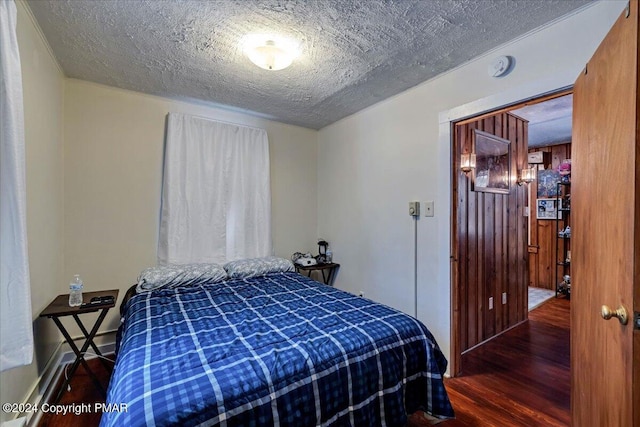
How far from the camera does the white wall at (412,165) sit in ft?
5.79

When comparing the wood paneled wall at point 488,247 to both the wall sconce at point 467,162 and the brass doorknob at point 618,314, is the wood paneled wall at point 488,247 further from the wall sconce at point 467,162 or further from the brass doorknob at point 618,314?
the brass doorknob at point 618,314

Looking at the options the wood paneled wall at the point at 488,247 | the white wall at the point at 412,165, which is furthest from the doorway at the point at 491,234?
the white wall at the point at 412,165

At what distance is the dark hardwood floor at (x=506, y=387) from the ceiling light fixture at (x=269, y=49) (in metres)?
2.52

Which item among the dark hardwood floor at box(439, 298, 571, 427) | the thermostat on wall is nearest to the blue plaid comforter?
the dark hardwood floor at box(439, 298, 571, 427)

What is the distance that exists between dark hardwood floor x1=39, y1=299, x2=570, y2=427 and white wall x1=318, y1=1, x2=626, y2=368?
41 cm

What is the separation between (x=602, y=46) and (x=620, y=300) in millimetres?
1087

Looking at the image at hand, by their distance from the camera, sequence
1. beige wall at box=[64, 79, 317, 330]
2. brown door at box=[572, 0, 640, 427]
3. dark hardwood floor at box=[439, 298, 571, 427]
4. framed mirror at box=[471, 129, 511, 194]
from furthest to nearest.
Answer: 1. framed mirror at box=[471, 129, 511, 194]
2. beige wall at box=[64, 79, 317, 330]
3. dark hardwood floor at box=[439, 298, 571, 427]
4. brown door at box=[572, 0, 640, 427]

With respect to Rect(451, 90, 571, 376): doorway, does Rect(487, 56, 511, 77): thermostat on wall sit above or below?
above

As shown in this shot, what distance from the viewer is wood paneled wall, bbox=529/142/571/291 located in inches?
191

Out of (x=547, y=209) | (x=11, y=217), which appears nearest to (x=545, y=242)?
(x=547, y=209)

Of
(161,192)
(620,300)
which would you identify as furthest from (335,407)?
(161,192)

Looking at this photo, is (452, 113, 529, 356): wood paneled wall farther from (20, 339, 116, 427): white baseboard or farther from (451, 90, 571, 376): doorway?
(20, 339, 116, 427): white baseboard

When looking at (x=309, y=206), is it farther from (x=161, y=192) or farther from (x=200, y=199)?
(x=161, y=192)

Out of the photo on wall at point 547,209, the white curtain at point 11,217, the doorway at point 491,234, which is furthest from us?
the photo on wall at point 547,209
